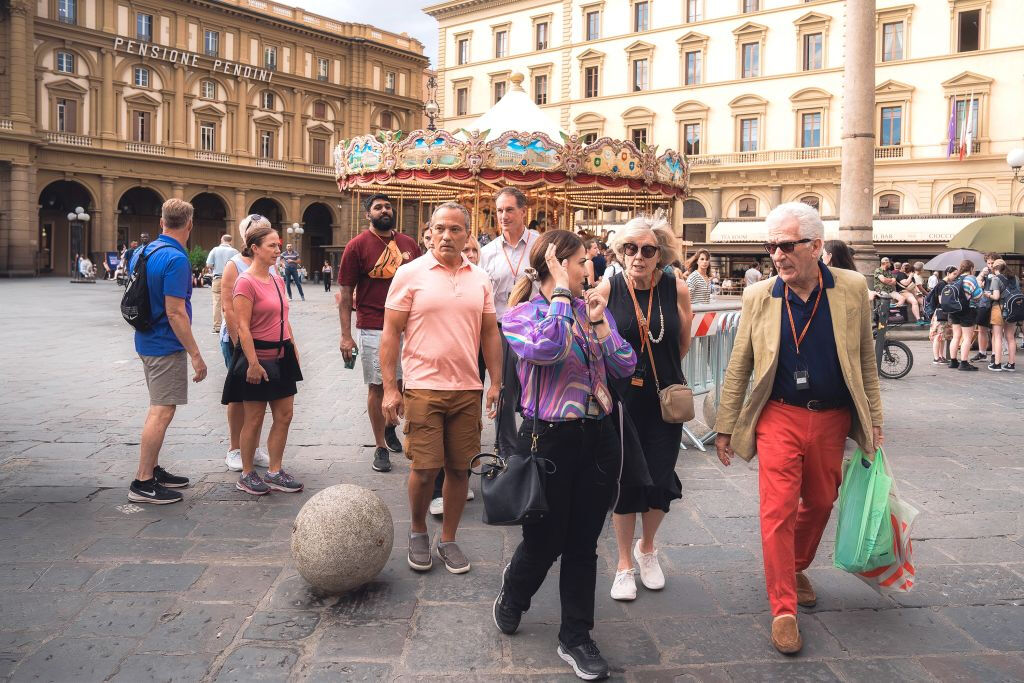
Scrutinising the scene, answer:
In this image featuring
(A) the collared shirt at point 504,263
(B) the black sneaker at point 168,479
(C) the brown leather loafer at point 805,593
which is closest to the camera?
(C) the brown leather loafer at point 805,593

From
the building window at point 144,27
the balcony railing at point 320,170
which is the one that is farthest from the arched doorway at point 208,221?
the building window at point 144,27

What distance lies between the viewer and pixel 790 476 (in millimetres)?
3389

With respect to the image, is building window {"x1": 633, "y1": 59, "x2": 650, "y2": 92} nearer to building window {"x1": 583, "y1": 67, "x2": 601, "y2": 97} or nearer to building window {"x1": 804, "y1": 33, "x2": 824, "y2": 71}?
building window {"x1": 583, "y1": 67, "x2": 601, "y2": 97}

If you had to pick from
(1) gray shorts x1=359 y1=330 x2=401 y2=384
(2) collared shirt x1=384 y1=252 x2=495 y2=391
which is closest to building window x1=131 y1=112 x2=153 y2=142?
(1) gray shorts x1=359 y1=330 x2=401 y2=384

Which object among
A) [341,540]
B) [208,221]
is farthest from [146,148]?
[341,540]

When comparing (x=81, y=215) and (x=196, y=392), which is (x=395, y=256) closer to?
(x=196, y=392)

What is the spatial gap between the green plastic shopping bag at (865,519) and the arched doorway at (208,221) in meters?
47.9

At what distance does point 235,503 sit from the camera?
16.6ft

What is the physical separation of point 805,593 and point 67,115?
44894 millimetres

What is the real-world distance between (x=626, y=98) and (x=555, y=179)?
3223 cm

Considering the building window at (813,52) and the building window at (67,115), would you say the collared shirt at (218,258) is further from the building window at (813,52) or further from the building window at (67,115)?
the building window at (813,52)

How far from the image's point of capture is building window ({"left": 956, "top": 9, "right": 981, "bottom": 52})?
34781mm

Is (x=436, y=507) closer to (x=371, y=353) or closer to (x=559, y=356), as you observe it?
(x=371, y=353)

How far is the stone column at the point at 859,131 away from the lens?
31.1 feet
